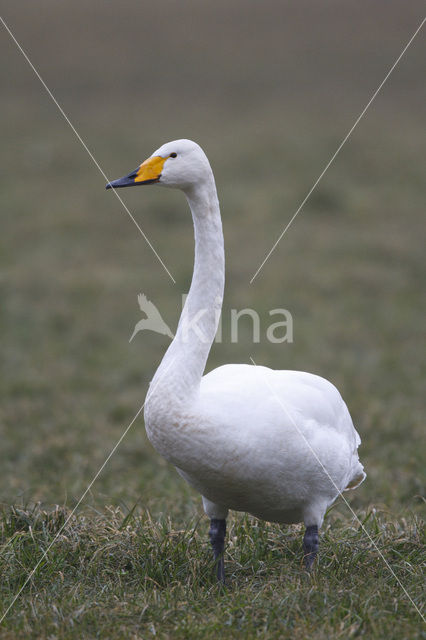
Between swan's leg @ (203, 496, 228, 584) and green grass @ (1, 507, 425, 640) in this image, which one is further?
swan's leg @ (203, 496, 228, 584)

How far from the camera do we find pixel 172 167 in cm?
380

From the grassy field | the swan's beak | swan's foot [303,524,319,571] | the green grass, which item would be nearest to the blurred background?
the grassy field

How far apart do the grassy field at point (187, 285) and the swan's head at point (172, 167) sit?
5.32 ft

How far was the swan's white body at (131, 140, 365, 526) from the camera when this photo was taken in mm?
3525

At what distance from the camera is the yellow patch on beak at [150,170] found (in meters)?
3.79

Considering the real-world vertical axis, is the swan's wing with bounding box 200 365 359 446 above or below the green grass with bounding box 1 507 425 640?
above

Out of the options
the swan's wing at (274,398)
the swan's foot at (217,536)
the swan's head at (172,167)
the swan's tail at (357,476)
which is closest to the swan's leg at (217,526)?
the swan's foot at (217,536)

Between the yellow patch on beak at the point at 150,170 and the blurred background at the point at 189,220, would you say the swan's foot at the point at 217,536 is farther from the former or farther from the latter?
the yellow patch on beak at the point at 150,170

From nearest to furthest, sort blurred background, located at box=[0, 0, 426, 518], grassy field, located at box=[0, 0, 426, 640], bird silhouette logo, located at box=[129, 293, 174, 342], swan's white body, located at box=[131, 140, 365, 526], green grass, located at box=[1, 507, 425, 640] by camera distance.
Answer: green grass, located at box=[1, 507, 425, 640] < swan's white body, located at box=[131, 140, 365, 526] < grassy field, located at box=[0, 0, 426, 640] < blurred background, located at box=[0, 0, 426, 518] < bird silhouette logo, located at box=[129, 293, 174, 342]

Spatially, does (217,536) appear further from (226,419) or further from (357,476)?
(357,476)

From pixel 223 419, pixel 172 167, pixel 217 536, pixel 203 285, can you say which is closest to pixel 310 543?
pixel 217 536

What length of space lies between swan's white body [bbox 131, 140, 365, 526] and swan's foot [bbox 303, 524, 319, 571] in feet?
0.13

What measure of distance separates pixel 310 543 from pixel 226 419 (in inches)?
32.1

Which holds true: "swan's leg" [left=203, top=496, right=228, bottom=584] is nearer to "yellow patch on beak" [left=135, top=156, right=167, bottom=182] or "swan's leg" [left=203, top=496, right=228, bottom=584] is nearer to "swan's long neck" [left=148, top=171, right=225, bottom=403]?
"swan's long neck" [left=148, top=171, right=225, bottom=403]
